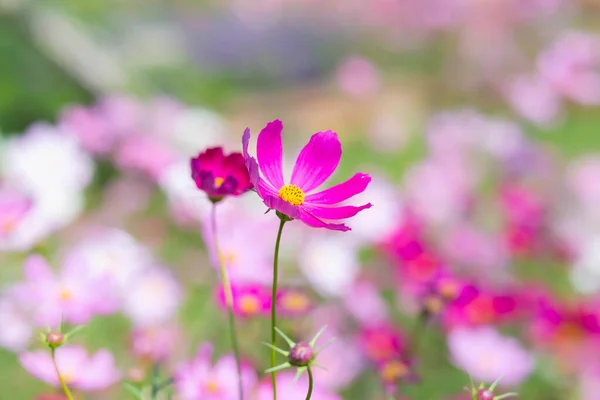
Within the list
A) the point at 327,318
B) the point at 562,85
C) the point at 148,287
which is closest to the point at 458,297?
the point at 327,318

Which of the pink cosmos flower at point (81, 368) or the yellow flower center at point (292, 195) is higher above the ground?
the yellow flower center at point (292, 195)

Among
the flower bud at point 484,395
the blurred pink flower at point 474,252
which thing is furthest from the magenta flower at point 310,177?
the blurred pink flower at point 474,252

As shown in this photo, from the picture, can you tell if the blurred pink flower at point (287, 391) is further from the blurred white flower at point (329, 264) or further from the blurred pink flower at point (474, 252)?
the blurred pink flower at point (474, 252)

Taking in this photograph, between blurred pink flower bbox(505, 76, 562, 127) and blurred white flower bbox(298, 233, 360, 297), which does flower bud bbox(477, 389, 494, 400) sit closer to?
blurred white flower bbox(298, 233, 360, 297)

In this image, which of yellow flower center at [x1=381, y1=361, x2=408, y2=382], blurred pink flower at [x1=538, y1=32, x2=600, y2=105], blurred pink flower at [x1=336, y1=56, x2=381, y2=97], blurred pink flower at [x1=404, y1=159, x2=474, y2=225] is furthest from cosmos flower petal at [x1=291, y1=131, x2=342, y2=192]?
blurred pink flower at [x1=336, y1=56, x2=381, y2=97]

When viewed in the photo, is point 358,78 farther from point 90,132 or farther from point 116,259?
point 116,259
